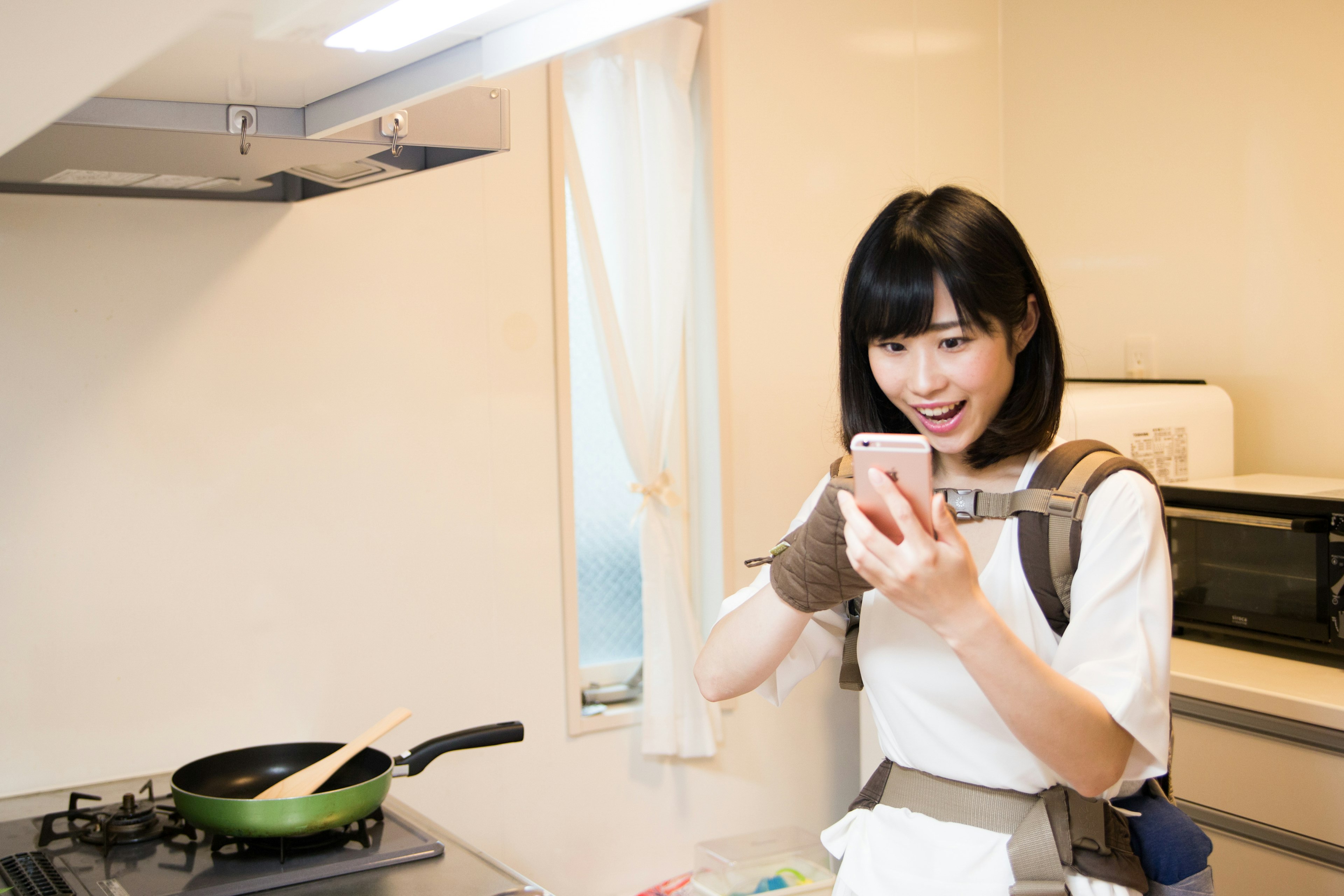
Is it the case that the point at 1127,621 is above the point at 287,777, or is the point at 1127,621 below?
above

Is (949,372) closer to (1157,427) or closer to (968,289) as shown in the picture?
(968,289)

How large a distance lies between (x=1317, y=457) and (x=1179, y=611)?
21.0 inches

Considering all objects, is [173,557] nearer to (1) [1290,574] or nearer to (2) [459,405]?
(2) [459,405]

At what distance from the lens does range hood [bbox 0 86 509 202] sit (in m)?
1.22

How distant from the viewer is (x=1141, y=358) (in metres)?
2.75

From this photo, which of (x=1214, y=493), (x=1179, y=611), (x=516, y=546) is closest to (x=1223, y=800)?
(x=1179, y=611)

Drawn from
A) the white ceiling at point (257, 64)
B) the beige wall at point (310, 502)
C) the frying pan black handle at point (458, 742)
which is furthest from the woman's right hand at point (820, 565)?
the beige wall at point (310, 502)

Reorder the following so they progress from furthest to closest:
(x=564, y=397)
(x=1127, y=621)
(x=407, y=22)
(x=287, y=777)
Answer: (x=564, y=397)
(x=287, y=777)
(x=1127, y=621)
(x=407, y=22)

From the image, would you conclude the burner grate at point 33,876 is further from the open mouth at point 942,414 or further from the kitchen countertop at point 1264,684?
the kitchen countertop at point 1264,684

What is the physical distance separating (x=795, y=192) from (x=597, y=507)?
885 mm

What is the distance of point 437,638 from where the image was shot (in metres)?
2.12

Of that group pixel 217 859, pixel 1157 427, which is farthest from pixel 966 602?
pixel 1157 427

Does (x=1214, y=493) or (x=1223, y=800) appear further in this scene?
(x=1214, y=493)

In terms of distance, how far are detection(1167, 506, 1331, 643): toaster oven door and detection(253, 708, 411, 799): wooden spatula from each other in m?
1.40
